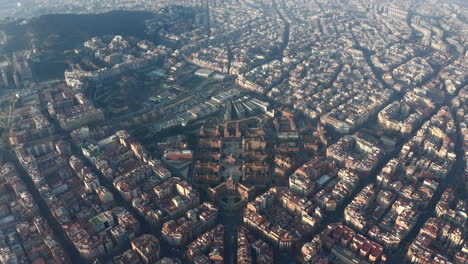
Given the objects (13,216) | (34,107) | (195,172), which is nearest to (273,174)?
(195,172)

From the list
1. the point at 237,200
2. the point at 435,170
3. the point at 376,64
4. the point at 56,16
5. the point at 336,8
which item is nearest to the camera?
the point at 237,200

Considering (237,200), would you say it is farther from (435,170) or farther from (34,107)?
(34,107)

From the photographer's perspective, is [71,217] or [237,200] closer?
[71,217]

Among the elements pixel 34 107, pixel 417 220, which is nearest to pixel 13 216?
pixel 34 107

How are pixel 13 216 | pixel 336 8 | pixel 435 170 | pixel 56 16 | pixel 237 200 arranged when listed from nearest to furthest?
pixel 13 216 → pixel 237 200 → pixel 435 170 → pixel 56 16 → pixel 336 8

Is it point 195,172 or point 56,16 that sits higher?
point 56,16

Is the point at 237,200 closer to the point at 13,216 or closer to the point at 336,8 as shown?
the point at 13,216
